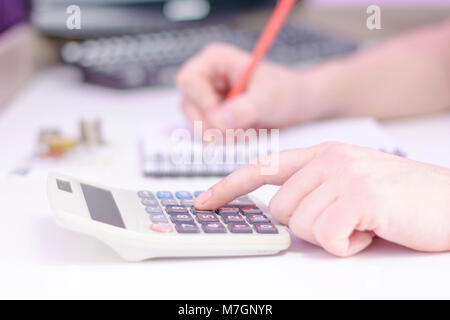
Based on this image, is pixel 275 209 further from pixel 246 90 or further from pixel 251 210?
pixel 246 90

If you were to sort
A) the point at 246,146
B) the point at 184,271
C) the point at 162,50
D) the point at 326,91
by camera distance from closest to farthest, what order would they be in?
the point at 184,271, the point at 246,146, the point at 326,91, the point at 162,50

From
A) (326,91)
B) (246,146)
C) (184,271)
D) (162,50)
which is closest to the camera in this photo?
(184,271)

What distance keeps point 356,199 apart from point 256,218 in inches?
2.9

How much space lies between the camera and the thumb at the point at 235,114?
2.22ft

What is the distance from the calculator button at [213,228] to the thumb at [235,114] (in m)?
0.25

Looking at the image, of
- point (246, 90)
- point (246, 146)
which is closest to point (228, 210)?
point (246, 146)

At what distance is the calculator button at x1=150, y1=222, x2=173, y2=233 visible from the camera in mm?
422

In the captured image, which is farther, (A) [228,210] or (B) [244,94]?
(B) [244,94]

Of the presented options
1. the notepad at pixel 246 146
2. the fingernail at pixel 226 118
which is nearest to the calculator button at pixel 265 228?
the notepad at pixel 246 146

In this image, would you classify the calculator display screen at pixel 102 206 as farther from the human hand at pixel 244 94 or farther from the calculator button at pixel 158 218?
the human hand at pixel 244 94

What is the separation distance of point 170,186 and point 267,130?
184mm

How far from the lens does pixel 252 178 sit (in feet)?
1.54

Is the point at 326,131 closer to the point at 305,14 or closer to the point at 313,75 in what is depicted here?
the point at 313,75
